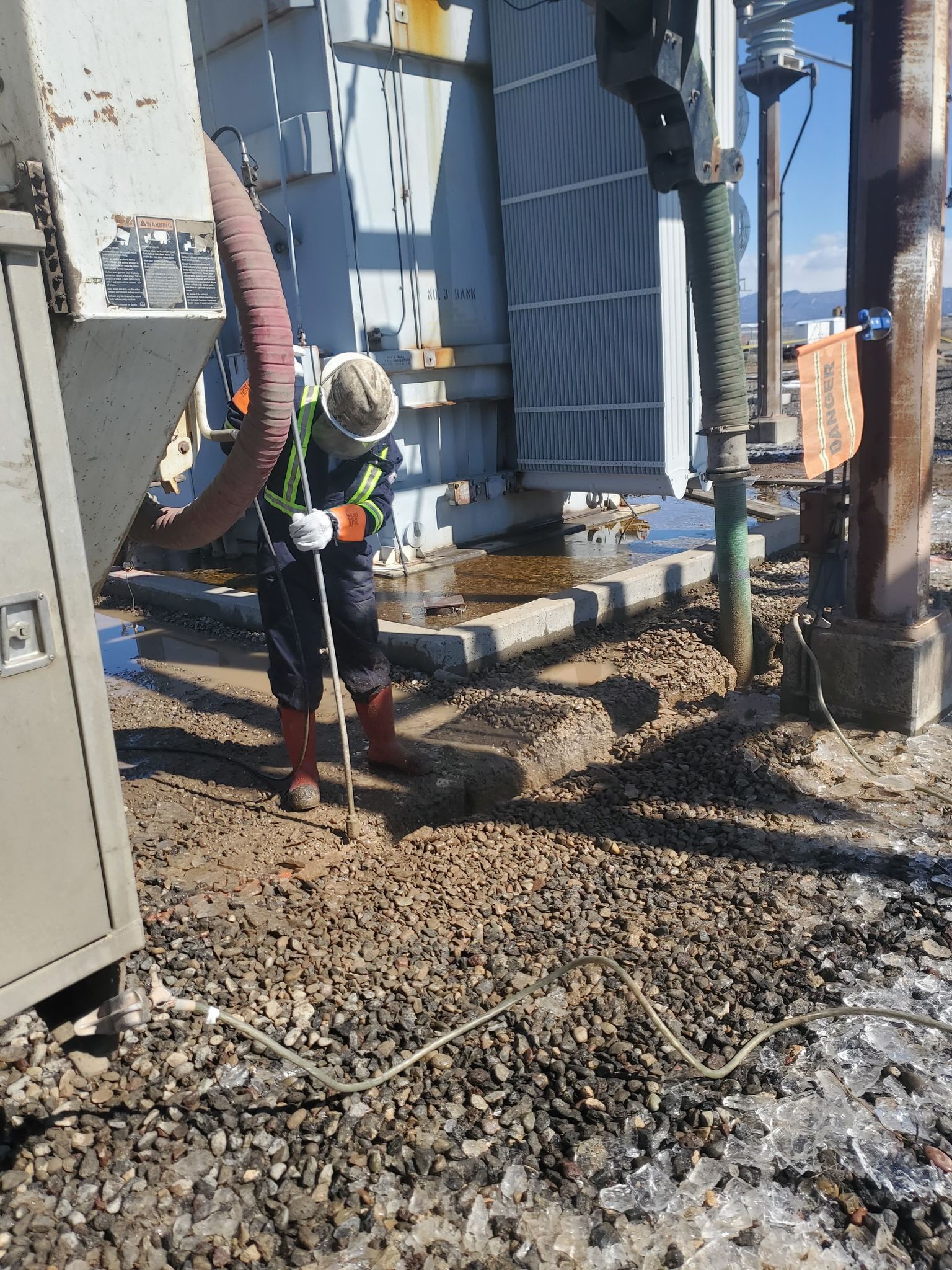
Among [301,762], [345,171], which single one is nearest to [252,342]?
[301,762]

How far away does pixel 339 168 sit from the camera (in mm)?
7117

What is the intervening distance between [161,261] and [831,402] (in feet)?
10.3

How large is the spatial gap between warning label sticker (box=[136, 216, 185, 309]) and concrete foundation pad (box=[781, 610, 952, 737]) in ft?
11.8

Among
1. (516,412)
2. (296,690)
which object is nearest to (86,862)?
(296,690)

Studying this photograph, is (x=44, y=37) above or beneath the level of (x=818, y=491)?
above

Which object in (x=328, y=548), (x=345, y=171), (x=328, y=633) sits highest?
(x=345, y=171)

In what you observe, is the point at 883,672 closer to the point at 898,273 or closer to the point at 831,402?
the point at 831,402

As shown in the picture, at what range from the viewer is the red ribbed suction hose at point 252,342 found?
90.3 inches

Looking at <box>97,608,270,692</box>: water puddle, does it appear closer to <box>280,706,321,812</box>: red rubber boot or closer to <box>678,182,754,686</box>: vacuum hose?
<box>280,706,321,812</box>: red rubber boot

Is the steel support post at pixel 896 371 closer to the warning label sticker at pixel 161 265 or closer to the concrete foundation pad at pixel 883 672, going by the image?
the concrete foundation pad at pixel 883 672

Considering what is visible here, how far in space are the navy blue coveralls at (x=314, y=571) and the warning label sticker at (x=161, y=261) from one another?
2.16 m

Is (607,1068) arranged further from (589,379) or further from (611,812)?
(589,379)

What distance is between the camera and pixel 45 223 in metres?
1.81

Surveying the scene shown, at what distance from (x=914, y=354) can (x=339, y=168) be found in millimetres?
4529
